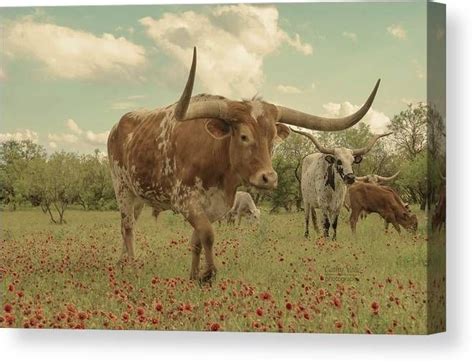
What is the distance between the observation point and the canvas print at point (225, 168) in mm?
10477

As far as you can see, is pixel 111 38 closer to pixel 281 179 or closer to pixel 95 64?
pixel 95 64

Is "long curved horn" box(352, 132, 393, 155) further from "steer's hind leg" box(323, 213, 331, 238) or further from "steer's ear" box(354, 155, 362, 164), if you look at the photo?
"steer's hind leg" box(323, 213, 331, 238)

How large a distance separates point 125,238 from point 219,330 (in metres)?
1.22

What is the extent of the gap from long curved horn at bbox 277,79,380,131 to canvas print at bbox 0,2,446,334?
0.06 ft

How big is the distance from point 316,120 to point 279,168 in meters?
0.50

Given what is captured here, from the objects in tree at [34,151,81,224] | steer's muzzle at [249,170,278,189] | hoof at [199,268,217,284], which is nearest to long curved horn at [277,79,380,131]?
steer's muzzle at [249,170,278,189]

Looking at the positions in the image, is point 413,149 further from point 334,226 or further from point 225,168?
point 225,168

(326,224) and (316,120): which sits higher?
(316,120)

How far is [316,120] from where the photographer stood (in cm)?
1070

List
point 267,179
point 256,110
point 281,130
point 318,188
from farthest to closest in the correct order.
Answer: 1. point 318,188
2. point 281,130
3. point 256,110
4. point 267,179

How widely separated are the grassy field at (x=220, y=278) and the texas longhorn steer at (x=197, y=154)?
0.48 ft

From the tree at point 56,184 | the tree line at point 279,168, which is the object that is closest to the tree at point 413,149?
the tree line at point 279,168

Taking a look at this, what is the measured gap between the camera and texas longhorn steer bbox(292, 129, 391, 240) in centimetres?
1077

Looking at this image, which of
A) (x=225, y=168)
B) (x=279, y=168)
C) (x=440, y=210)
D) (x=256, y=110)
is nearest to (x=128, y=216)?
(x=225, y=168)
